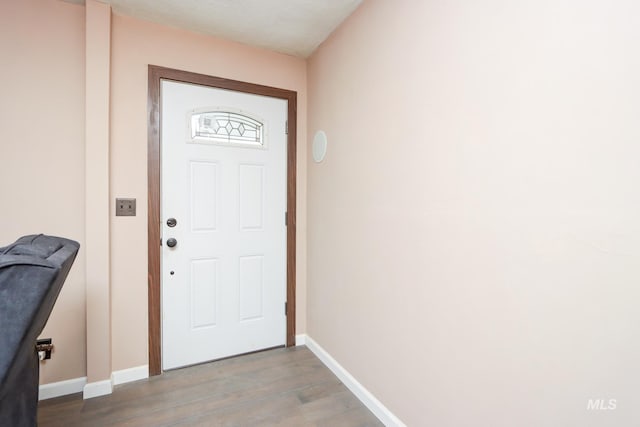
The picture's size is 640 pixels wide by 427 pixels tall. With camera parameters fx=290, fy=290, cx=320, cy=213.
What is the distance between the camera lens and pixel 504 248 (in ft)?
3.55

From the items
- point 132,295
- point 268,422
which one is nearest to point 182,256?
point 132,295

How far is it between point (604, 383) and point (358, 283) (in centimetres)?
124

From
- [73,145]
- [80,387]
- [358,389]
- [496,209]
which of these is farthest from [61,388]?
[496,209]

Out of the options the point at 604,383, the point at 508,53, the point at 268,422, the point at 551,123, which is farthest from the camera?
the point at 268,422

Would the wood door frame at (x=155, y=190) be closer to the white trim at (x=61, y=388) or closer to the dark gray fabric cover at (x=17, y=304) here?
the white trim at (x=61, y=388)

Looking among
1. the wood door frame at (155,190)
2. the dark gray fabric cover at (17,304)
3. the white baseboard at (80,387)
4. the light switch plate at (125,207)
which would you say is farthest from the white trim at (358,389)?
the light switch plate at (125,207)

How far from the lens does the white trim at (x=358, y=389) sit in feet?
5.35

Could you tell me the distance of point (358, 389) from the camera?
6.21 ft

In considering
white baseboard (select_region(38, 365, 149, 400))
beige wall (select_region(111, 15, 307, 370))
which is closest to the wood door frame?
beige wall (select_region(111, 15, 307, 370))

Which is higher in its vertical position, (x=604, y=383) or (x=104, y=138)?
(x=104, y=138)

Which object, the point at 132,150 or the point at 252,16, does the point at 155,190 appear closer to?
the point at 132,150

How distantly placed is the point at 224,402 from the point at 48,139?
6.60ft

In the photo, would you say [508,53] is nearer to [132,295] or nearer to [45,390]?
[132,295]

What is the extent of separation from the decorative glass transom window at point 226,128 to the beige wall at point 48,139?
2.36 feet
